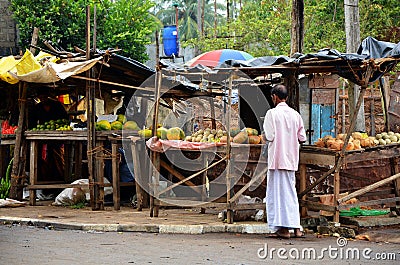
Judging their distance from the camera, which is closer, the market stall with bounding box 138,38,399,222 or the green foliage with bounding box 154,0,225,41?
the market stall with bounding box 138,38,399,222

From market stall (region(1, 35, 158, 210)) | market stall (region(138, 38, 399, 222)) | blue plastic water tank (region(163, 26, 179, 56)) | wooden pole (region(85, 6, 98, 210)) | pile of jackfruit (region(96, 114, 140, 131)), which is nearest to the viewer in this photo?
market stall (region(138, 38, 399, 222))

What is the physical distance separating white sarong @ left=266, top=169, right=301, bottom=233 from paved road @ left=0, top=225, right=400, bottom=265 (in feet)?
0.83

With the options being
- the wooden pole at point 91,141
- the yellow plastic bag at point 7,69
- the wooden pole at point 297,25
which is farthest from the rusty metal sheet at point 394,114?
the yellow plastic bag at point 7,69

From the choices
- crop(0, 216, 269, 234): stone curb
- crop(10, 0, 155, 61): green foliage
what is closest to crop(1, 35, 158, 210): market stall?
crop(0, 216, 269, 234): stone curb

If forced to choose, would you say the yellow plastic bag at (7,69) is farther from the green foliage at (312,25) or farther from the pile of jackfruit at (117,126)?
the green foliage at (312,25)

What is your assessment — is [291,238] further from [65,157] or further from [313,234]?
[65,157]

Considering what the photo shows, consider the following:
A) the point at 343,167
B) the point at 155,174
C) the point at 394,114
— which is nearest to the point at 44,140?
the point at 155,174

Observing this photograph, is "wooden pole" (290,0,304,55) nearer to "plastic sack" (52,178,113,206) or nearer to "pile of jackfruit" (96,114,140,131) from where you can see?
"pile of jackfruit" (96,114,140,131)

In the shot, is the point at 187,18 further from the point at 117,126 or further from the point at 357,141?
the point at 357,141

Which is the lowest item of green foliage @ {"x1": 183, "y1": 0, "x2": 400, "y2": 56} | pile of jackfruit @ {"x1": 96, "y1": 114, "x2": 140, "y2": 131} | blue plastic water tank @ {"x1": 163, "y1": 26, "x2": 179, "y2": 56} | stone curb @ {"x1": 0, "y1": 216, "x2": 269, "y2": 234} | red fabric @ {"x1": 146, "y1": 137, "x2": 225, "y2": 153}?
stone curb @ {"x1": 0, "y1": 216, "x2": 269, "y2": 234}

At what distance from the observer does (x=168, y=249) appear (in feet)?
25.3

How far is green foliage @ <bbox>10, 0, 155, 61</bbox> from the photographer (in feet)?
63.6

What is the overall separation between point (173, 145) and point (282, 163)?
86.1 inches

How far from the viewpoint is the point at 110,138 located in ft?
38.7
